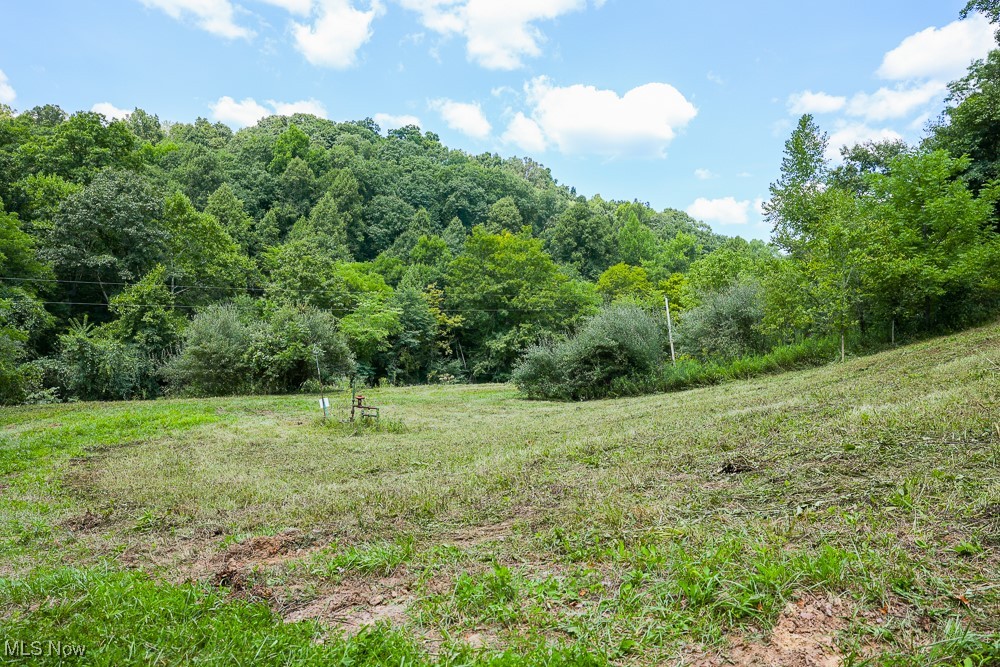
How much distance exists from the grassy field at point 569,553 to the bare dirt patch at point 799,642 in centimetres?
1

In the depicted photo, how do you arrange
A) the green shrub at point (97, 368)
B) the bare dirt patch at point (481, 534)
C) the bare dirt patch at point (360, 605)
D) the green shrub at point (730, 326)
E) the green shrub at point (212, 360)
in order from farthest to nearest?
the green shrub at point (212, 360) < the green shrub at point (97, 368) < the green shrub at point (730, 326) < the bare dirt patch at point (481, 534) < the bare dirt patch at point (360, 605)

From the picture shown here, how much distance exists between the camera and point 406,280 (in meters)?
44.1

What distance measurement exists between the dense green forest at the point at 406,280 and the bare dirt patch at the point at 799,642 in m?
18.8

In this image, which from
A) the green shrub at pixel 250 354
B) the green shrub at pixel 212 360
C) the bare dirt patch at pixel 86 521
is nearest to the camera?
the bare dirt patch at pixel 86 521

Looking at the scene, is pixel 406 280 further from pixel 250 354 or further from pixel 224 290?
pixel 250 354

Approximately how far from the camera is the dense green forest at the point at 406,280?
62.4 feet

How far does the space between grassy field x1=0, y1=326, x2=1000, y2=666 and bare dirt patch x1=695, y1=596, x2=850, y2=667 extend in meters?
0.01

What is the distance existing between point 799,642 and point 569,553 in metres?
1.60

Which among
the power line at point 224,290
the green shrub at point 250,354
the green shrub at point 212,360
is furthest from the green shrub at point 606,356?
the power line at point 224,290

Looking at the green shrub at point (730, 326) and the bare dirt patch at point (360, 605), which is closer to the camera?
the bare dirt patch at point (360, 605)

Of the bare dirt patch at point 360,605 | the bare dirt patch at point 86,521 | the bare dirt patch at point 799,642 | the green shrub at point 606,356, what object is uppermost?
the green shrub at point 606,356

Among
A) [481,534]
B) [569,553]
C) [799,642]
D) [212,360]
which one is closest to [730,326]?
[481,534]

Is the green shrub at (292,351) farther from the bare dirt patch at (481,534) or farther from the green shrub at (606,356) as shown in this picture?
the bare dirt patch at (481,534)

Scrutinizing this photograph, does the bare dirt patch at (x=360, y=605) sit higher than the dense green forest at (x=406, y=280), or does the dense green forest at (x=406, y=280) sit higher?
the dense green forest at (x=406, y=280)
